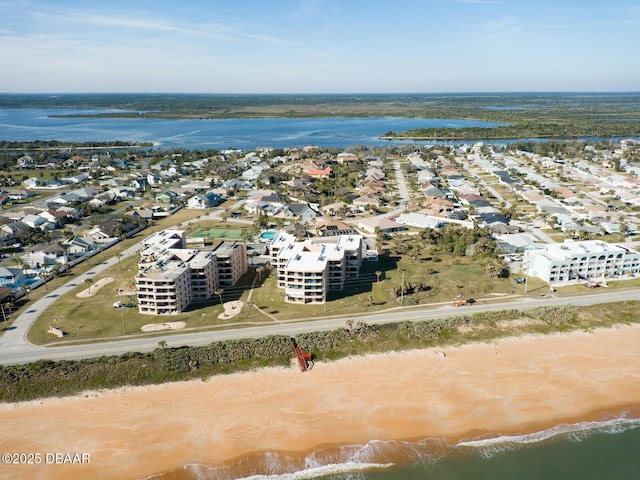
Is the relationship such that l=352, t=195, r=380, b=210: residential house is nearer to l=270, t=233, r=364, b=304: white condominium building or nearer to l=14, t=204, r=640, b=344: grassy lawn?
l=14, t=204, r=640, b=344: grassy lawn

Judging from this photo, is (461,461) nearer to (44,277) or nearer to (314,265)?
(314,265)

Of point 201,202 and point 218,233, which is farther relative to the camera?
point 201,202

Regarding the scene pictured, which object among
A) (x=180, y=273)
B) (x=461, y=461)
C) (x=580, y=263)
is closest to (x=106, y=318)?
(x=180, y=273)

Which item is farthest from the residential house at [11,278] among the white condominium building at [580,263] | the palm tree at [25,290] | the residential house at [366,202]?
the white condominium building at [580,263]

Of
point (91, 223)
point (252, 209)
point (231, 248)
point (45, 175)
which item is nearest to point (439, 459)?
point (231, 248)

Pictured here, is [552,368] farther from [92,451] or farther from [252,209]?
[252,209]
